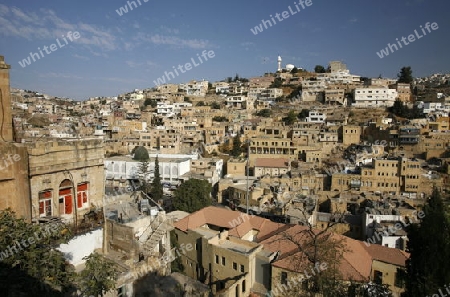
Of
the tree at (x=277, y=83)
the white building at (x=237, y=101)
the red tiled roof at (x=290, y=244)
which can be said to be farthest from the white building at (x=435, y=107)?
the red tiled roof at (x=290, y=244)

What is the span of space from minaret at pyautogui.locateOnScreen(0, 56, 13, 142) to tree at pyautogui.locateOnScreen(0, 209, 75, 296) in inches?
93.0

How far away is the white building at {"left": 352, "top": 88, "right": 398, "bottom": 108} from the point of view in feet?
211

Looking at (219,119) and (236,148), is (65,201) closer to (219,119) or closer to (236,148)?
(236,148)

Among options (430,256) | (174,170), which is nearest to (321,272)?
(430,256)

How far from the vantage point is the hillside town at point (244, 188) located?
862 cm

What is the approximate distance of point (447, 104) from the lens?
56531mm

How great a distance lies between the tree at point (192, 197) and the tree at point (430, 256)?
1791 cm

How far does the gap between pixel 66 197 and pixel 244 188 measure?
22.1 metres

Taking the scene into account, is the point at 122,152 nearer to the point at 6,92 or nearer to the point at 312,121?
the point at 312,121

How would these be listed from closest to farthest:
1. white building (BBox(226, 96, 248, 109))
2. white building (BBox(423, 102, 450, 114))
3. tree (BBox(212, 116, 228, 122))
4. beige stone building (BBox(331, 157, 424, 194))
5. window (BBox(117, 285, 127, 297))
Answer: window (BBox(117, 285, 127, 297)) → beige stone building (BBox(331, 157, 424, 194)) → white building (BBox(423, 102, 450, 114)) → tree (BBox(212, 116, 228, 122)) → white building (BBox(226, 96, 248, 109))

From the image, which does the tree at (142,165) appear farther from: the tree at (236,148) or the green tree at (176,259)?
the green tree at (176,259)

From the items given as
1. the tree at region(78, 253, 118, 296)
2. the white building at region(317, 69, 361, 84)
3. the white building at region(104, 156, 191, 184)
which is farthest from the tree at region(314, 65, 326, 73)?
the tree at region(78, 253, 118, 296)

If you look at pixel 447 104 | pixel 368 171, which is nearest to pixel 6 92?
pixel 368 171

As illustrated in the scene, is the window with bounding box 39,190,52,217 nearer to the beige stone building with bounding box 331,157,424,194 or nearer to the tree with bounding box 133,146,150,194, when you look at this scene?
the tree with bounding box 133,146,150,194
